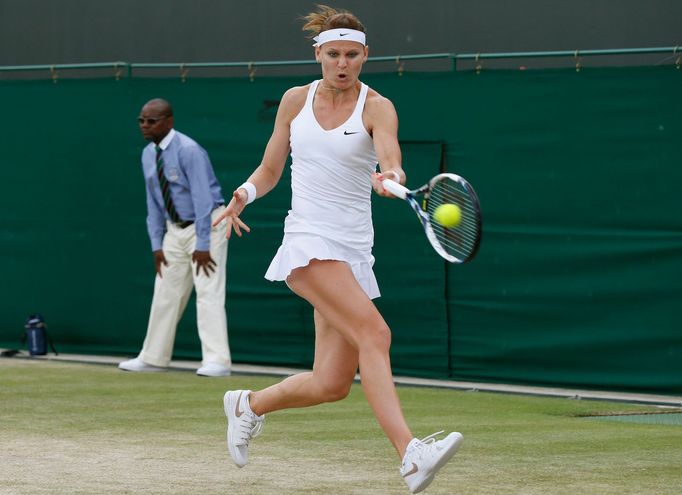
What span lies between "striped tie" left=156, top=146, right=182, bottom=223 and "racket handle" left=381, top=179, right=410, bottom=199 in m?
5.72

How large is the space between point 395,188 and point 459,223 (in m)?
0.42

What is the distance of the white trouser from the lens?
12094mm

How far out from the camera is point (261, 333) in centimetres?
1267

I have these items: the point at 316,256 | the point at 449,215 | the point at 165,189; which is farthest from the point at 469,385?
the point at 449,215

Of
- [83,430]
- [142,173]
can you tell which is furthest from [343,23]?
[142,173]

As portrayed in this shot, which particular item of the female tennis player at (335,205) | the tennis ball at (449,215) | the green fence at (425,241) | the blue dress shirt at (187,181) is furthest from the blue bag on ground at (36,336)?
the tennis ball at (449,215)

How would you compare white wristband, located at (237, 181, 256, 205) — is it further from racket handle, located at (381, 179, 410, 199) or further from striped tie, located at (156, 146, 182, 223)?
striped tie, located at (156, 146, 182, 223)

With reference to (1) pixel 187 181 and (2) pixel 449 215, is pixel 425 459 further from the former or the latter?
(1) pixel 187 181

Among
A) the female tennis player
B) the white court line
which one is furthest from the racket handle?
the white court line

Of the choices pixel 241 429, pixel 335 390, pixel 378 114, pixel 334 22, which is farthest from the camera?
pixel 241 429

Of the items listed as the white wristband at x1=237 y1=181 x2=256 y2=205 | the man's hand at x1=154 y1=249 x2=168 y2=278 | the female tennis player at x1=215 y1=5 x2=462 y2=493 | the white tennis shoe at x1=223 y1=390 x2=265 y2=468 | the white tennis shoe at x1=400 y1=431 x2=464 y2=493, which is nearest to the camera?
the white tennis shoe at x1=400 y1=431 x2=464 y2=493

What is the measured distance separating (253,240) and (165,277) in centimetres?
83

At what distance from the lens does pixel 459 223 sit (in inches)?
260

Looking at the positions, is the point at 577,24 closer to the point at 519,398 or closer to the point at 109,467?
the point at 519,398
